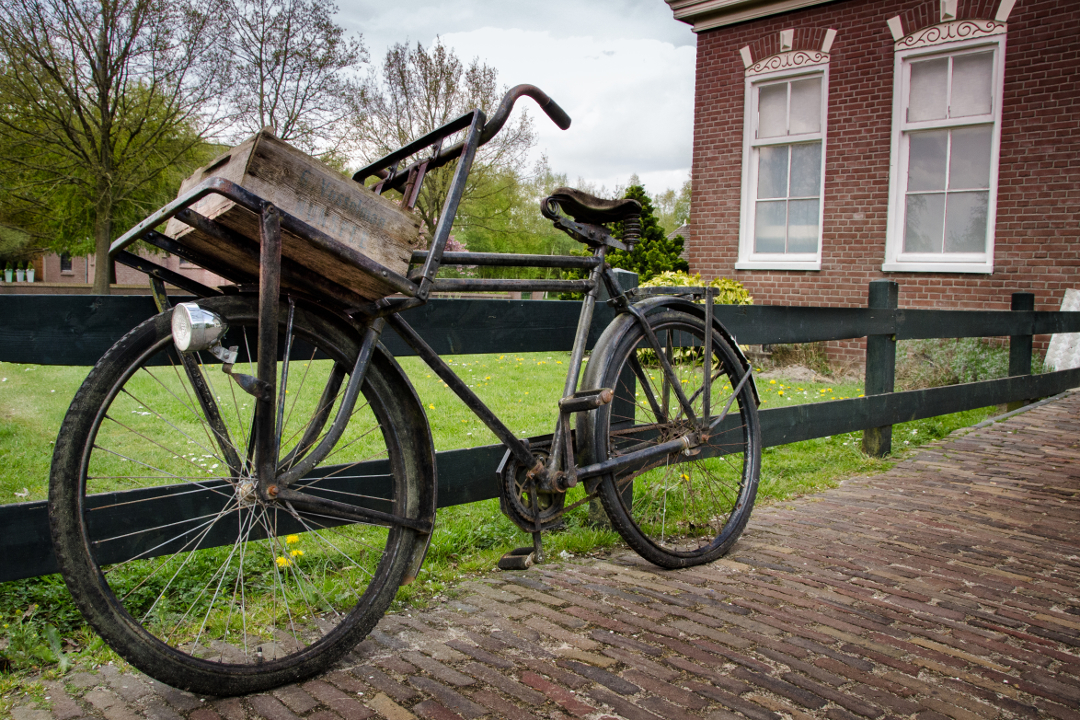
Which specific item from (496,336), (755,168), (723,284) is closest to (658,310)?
(496,336)

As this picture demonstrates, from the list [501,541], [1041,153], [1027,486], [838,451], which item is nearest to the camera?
[501,541]

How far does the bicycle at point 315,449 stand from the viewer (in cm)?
189

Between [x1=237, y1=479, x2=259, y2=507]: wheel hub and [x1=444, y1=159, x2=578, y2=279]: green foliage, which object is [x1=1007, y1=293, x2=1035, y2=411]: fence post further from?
[x1=444, y1=159, x2=578, y2=279]: green foliage

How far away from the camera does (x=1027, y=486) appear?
15.1 feet

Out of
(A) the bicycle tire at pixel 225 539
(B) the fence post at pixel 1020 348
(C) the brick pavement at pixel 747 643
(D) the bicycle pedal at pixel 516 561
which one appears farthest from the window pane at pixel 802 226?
(A) the bicycle tire at pixel 225 539

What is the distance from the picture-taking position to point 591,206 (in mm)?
3004

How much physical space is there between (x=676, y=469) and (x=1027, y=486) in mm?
2154

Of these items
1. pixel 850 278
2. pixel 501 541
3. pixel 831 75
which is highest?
pixel 831 75

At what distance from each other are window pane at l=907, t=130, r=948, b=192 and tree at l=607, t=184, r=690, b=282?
12.8 ft

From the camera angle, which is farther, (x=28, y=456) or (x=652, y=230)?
(x=652, y=230)

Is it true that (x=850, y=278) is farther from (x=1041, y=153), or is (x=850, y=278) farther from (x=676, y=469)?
(x=676, y=469)

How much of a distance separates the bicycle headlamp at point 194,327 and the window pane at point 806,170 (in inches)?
380

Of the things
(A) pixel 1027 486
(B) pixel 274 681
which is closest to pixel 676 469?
(A) pixel 1027 486

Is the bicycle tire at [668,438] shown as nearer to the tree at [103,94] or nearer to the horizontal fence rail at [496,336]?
the horizontal fence rail at [496,336]
